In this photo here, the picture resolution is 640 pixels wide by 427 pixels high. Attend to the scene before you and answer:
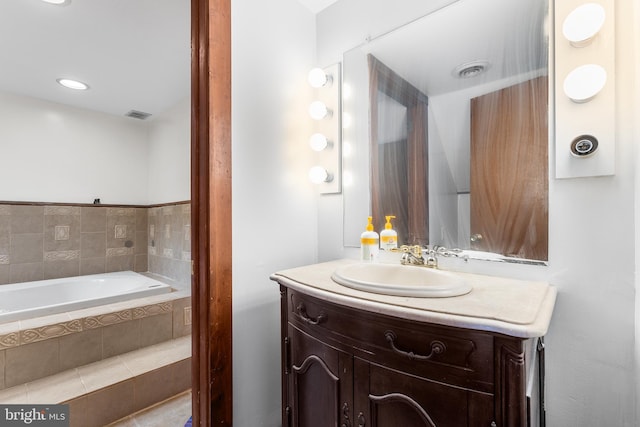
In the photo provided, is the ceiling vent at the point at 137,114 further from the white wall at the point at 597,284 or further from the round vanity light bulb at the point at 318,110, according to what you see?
the white wall at the point at 597,284

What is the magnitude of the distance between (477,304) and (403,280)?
A: 1.43 ft

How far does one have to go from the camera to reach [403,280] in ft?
3.79

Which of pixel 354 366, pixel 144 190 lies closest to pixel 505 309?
pixel 354 366

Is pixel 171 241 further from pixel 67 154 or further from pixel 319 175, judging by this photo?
pixel 319 175

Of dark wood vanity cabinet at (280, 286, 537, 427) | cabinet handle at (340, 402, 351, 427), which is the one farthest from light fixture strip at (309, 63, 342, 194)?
cabinet handle at (340, 402, 351, 427)

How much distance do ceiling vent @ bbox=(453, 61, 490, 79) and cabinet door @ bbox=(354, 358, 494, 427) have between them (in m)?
1.14

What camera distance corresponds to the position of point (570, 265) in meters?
0.93

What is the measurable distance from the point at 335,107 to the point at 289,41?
43 centimetres

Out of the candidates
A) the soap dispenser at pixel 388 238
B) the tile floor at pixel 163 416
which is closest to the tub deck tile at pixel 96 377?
the tile floor at pixel 163 416

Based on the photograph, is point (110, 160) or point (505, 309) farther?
point (110, 160)

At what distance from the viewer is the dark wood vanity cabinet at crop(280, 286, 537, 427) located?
2.02 feet

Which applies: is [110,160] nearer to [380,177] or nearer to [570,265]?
[380,177]

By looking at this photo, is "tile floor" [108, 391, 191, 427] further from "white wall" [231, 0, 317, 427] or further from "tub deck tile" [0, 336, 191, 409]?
"white wall" [231, 0, 317, 427]

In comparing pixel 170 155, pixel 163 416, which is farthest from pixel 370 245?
pixel 170 155
